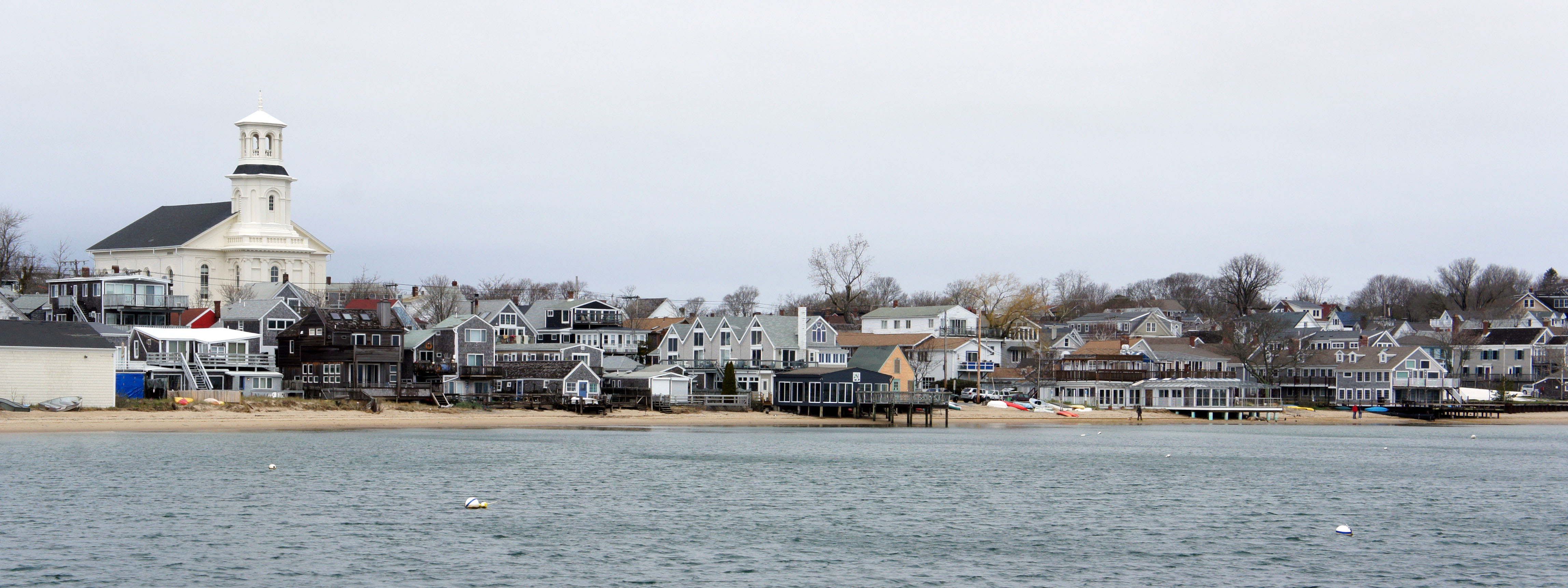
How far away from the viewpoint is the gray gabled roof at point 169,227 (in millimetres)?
127438

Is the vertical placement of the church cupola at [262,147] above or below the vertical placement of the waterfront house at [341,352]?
above

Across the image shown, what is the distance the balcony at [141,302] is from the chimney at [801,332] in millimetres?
42654

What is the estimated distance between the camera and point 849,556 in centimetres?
3350

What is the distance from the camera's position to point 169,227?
Result: 130 m

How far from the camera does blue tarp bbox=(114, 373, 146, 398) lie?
2945 inches

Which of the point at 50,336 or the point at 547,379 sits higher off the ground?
the point at 50,336

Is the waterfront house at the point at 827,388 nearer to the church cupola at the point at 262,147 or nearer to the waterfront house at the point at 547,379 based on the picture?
the waterfront house at the point at 547,379

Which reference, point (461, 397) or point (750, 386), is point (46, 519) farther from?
point (750, 386)

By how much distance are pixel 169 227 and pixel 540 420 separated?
220ft

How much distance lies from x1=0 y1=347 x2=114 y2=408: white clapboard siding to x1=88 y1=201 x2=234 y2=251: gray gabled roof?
5950 cm

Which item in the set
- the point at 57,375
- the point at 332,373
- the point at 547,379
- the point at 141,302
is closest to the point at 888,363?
the point at 547,379

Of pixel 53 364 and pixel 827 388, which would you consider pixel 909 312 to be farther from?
pixel 53 364

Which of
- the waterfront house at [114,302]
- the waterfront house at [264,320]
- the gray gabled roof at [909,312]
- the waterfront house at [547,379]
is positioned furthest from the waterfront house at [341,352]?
the gray gabled roof at [909,312]

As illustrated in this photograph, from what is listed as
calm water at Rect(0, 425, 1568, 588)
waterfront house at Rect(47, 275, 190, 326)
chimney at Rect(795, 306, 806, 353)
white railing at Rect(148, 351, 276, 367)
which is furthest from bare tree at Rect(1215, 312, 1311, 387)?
waterfront house at Rect(47, 275, 190, 326)
